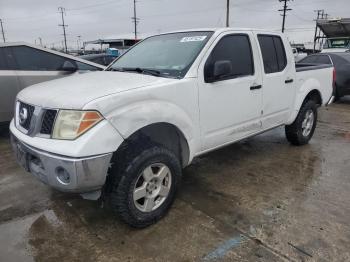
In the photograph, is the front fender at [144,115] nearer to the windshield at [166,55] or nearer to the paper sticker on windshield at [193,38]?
the windshield at [166,55]

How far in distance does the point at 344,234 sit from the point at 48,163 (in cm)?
257

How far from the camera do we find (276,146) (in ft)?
18.9

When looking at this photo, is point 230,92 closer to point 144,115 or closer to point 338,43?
point 144,115

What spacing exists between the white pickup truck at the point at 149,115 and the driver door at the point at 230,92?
0.04ft

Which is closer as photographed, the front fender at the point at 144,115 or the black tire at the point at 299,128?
the front fender at the point at 144,115

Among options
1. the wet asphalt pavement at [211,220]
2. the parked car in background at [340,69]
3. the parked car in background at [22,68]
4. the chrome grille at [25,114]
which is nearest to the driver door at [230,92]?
the wet asphalt pavement at [211,220]

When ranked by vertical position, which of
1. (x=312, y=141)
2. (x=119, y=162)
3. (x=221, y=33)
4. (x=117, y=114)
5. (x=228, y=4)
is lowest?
(x=312, y=141)

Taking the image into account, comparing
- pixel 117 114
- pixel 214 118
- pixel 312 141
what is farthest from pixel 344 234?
pixel 312 141

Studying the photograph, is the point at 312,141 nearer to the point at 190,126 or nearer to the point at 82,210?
the point at 190,126

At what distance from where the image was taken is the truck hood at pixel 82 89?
111 inches

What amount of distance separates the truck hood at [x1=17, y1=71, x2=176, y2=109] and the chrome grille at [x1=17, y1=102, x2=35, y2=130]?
54 mm

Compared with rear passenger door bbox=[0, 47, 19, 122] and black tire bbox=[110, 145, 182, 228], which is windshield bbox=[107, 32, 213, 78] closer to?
black tire bbox=[110, 145, 182, 228]

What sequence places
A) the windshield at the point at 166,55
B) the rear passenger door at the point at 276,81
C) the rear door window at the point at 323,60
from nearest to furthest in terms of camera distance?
the windshield at the point at 166,55 < the rear passenger door at the point at 276,81 < the rear door window at the point at 323,60

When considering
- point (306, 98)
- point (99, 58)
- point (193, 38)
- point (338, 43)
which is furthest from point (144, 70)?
point (338, 43)
